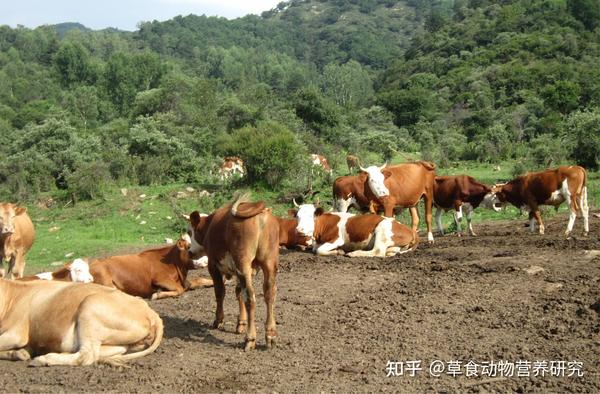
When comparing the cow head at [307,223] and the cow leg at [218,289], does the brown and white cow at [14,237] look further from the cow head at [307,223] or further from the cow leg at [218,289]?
the cow leg at [218,289]

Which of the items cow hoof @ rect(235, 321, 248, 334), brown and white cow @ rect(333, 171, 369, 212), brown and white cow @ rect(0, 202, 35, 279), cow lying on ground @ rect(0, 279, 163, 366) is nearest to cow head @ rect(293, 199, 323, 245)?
brown and white cow @ rect(333, 171, 369, 212)

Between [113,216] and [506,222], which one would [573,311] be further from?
[113,216]

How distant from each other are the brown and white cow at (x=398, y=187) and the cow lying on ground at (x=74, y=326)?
7759 millimetres

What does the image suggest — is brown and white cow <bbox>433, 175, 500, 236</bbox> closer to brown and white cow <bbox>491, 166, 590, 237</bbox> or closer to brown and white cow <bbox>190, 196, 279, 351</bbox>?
brown and white cow <bbox>491, 166, 590, 237</bbox>

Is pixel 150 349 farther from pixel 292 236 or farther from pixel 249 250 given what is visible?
pixel 292 236

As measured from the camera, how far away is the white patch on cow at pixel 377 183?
46.2 feet

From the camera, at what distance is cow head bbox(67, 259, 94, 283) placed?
9.77 m

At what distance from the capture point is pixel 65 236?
17703mm

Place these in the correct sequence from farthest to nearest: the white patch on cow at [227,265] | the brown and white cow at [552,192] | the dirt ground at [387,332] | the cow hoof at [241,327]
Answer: the brown and white cow at [552,192] < the cow hoof at [241,327] < the white patch on cow at [227,265] < the dirt ground at [387,332]

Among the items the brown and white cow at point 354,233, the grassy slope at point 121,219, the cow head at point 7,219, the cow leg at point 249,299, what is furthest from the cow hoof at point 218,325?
the grassy slope at point 121,219

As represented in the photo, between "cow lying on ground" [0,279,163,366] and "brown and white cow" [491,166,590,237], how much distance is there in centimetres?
906

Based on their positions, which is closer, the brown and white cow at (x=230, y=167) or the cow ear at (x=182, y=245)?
the cow ear at (x=182, y=245)

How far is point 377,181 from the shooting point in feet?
46.4

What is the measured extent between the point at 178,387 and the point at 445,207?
35.2 ft
